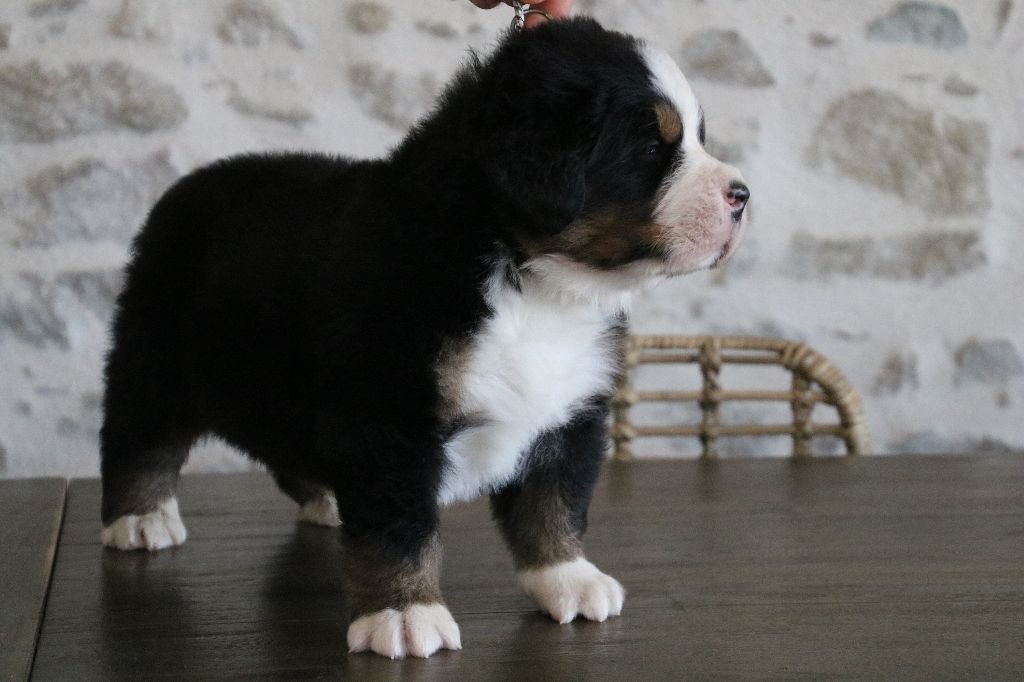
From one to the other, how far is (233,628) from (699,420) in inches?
98.3

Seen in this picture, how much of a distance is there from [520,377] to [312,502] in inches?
33.4

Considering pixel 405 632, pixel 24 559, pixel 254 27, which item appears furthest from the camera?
pixel 254 27

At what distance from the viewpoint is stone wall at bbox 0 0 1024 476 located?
132 inches

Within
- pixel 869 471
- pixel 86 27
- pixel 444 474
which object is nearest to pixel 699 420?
pixel 869 471

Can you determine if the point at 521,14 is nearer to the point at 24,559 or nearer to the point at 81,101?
the point at 24,559

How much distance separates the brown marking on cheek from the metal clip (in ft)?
2.22

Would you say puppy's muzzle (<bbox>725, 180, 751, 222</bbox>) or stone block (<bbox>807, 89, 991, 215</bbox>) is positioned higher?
puppy's muzzle (<bbox>725, 180, 751, 222</bbox>)

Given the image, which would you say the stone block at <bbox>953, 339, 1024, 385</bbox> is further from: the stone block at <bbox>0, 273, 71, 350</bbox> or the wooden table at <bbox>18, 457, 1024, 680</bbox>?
the stone block at <bbox>0, 273, 71, 350</bbox>

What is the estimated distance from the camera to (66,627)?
148cm

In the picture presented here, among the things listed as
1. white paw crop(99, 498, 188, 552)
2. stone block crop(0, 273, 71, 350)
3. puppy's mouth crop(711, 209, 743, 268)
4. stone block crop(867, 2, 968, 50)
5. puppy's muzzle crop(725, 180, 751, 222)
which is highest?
puppy's muzzle crop(725, 180, 751, 222)

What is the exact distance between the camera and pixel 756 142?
12.3 ft

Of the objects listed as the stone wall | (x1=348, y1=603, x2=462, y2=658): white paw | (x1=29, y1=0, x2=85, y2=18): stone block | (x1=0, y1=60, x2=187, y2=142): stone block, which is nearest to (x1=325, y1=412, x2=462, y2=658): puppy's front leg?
(x1=348, y1=603, x2=462, y2=658): white paw

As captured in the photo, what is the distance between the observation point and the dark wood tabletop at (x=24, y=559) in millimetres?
1397

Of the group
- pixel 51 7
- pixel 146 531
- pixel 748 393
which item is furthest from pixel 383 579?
pixel 51 7
